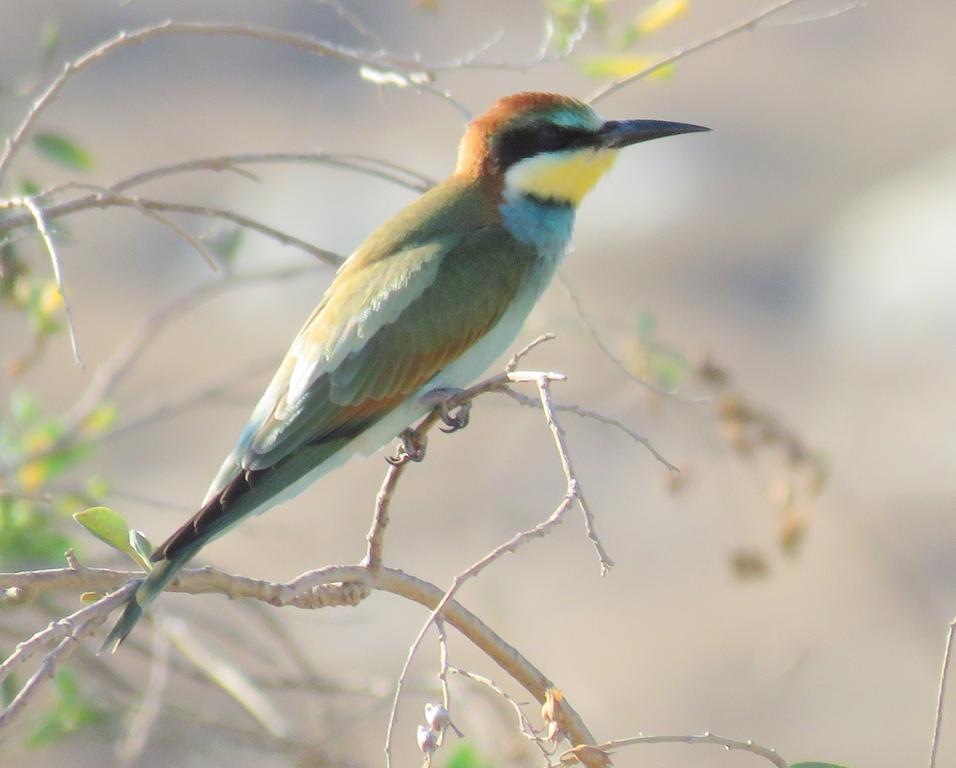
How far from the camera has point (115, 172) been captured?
8195mm

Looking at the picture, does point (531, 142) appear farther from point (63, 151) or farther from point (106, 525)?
point (106, 525)

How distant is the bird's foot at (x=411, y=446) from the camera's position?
6.72 feet

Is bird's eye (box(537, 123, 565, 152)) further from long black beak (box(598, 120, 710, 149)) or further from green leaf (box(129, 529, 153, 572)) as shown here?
green leaf (box(129, 529, 153, 572))

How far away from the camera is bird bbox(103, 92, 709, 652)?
221 cm

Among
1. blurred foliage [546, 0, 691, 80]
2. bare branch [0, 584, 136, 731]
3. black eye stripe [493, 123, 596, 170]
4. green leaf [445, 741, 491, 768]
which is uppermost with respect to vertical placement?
blurred foliage [546, 0, 691, 80]

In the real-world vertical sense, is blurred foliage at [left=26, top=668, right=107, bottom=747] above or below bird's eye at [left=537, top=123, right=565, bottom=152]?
below

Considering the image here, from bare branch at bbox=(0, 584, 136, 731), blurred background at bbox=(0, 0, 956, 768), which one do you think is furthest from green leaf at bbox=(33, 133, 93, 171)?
bare branch at bbox=(0, 584, 136, 731)

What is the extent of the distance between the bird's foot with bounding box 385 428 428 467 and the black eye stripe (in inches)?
19.6

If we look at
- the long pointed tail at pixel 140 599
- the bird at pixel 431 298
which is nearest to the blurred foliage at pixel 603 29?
the bird at pixel 431 298

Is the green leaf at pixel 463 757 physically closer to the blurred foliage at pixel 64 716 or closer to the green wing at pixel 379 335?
the green wing at pixel 379 335

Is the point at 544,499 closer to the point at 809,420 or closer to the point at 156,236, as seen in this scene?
the point at 809,420

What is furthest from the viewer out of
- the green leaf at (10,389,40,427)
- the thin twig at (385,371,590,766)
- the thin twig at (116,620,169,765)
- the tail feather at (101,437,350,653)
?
the green leaf at (10,389,40,427)

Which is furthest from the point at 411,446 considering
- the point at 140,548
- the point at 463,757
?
the point at 140,548

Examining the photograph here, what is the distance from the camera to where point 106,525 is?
1.45 metres
